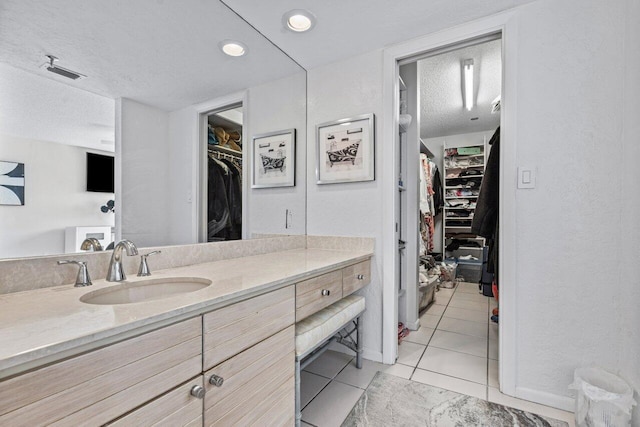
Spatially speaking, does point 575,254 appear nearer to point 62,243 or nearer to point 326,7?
point 326,7

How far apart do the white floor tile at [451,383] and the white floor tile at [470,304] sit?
156cm

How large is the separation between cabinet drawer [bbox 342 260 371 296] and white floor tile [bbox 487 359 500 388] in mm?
937

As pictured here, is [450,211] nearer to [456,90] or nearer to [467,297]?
[467,297]

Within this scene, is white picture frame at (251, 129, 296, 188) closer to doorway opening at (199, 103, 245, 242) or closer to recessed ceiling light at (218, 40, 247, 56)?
doorway opening at (199, 103, 245, 242)

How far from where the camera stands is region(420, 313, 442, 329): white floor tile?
2736 mm

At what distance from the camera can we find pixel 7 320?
2.28ft

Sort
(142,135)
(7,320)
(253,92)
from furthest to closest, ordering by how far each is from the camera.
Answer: (253,92) < (142,135) < (7,320)

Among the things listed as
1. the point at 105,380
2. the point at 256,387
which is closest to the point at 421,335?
the point at 256,387

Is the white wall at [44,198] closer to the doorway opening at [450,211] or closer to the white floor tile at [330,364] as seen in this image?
the white floor tile at [330,364]

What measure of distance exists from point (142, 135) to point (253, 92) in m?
0.85

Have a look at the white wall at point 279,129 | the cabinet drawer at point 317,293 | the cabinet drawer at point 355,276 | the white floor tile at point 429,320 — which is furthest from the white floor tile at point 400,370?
the white wall at point 279,129

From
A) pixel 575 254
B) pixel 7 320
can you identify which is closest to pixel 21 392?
pixel 7 320

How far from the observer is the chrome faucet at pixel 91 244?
1.14 metres

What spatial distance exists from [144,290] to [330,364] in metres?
1.39
